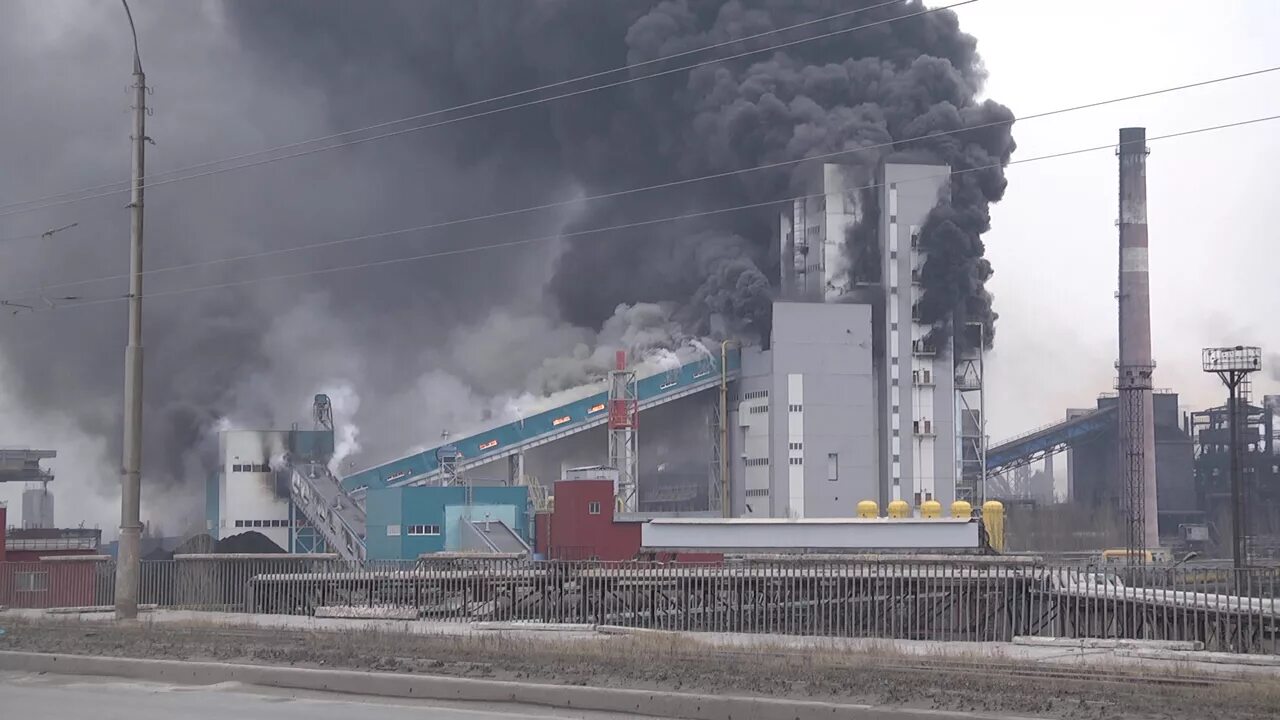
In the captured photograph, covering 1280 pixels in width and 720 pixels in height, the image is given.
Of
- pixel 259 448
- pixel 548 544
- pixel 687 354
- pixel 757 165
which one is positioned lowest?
pixel 548 544

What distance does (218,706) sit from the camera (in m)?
14.2

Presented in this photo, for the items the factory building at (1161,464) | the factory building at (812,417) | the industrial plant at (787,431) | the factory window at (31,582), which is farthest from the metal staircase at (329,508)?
the factory building at (1161,464)

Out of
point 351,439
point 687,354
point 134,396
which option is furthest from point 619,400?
point 134,396

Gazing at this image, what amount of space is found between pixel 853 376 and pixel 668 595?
143 ft

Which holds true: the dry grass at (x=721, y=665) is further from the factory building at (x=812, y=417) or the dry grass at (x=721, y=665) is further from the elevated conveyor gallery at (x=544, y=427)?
the factory building at (x=812, y=417)

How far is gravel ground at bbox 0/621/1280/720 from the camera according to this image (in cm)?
1300

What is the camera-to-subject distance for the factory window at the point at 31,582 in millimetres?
32375

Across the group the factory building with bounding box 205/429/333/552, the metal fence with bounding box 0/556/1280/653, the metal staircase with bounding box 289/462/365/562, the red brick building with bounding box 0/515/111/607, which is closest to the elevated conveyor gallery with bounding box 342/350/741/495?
the metal staircase with bounding box 289/462/365/562

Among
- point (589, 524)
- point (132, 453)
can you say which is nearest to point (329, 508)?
point (589, 524)

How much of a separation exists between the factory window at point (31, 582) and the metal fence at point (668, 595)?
0.08 ft

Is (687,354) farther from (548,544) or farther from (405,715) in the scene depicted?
(405,715)

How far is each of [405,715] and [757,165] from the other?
232 ft

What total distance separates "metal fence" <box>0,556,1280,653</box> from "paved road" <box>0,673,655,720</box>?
1085 centimetres

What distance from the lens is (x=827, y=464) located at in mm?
73188
